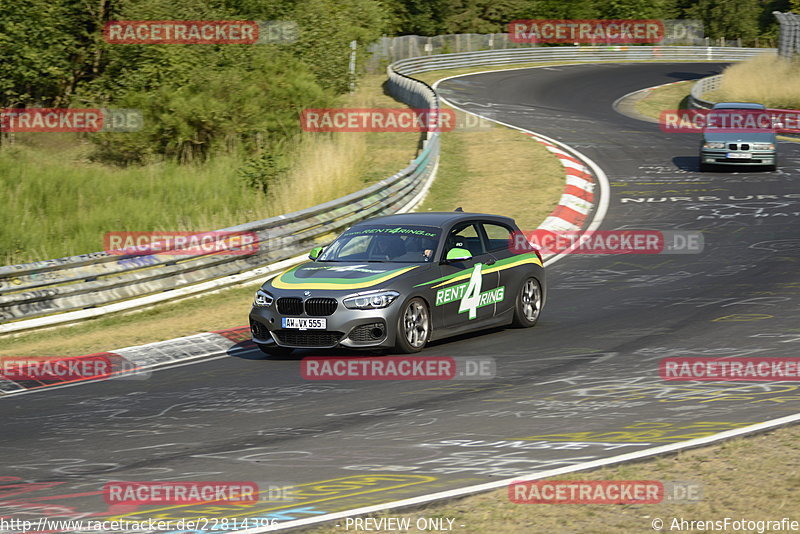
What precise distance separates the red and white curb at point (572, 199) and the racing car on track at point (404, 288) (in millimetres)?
7672

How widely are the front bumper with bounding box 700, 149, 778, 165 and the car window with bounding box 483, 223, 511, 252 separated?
631 inches

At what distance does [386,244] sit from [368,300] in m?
1.42

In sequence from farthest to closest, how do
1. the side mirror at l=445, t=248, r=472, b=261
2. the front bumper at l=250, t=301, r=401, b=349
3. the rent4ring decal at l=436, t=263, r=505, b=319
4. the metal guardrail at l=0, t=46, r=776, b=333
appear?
the metal guardrail at l=0, t=46, r=776, b=333, the side mirror at l=445, t=248, r=472, b=261, the rent4ring decal at l=436, t=263, r=505, b=319, the front bumper at l=250, t=301, r=401, b=349

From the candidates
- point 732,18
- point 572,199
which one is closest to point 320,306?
point 572,199

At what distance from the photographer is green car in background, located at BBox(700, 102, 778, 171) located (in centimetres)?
2761

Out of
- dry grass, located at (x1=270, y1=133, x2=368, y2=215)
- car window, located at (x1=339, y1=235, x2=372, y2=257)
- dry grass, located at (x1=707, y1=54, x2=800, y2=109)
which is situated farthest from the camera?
dry grass, located at (x1=707, y1=54, x2=800, y2=109)

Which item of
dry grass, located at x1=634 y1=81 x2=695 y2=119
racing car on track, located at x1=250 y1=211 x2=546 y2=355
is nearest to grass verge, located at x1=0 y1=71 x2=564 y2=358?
racing car on track, located at x1=250 y1=211 x2=546 y2=355

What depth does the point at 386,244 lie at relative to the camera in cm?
1236

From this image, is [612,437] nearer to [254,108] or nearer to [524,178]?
[524,178]

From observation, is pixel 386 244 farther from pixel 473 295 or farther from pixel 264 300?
pixel 264 300

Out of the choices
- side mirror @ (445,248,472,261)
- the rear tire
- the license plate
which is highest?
side mirror @ (445,248,472,261)

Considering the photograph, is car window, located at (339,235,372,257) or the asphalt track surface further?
car window, located at (339,235,372,257)

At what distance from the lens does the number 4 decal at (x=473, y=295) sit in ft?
39.7

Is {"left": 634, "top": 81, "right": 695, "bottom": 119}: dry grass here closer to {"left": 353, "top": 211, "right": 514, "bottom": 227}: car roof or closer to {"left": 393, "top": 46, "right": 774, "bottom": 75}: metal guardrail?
{"left": 393, "top": 46, "right": 774, "bottom": 75}: metal guardrail
